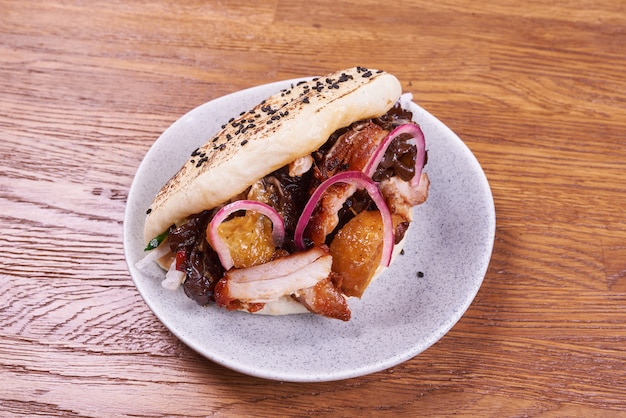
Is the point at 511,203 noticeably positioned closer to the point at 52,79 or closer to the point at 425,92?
the point at 425,92

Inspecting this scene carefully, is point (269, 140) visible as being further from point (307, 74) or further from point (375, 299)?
point (307, 74)

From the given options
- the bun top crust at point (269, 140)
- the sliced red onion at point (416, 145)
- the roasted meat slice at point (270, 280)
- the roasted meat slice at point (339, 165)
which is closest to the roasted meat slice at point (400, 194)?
the sliced red onion at point (416, 145)

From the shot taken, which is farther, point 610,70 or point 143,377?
point 610,70

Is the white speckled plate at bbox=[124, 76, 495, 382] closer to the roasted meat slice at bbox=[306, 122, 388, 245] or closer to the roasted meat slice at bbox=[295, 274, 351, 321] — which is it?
the roasted meat slice at bbox=[295, 274, 351, 321]

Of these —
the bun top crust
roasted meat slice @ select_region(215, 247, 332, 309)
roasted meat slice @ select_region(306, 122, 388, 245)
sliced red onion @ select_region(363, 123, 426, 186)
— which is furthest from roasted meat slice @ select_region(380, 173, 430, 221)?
roasted meat slice @ select_region(215, 247, 332, 309)

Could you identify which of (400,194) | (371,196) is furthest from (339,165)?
(400,194)

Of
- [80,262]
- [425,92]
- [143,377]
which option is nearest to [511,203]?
[425,92]
